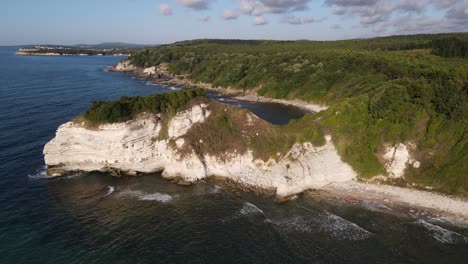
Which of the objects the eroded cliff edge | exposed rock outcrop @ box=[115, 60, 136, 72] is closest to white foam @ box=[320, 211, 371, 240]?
the eroded cliff edge

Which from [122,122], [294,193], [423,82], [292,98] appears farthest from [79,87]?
[423,82]

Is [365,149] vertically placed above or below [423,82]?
below

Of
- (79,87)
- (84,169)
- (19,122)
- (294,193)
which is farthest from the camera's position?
(79,87)

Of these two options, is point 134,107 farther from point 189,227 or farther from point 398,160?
point 398,160

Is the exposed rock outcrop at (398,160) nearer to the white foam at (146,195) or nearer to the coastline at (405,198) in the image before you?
the coastline at (405,198)

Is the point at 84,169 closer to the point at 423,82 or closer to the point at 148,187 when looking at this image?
the point at 148,187

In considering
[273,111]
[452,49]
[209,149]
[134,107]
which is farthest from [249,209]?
[452,49]
